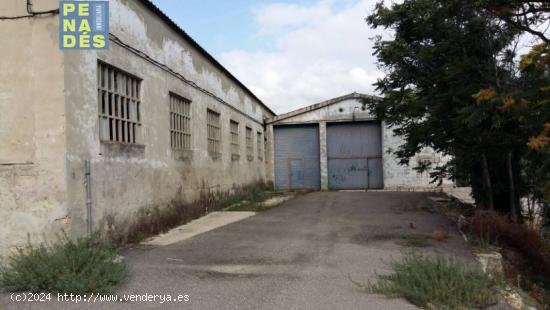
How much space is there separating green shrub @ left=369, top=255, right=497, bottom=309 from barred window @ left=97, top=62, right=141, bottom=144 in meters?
5.01

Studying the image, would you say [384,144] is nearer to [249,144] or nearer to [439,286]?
[249,144]

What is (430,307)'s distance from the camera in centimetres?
434

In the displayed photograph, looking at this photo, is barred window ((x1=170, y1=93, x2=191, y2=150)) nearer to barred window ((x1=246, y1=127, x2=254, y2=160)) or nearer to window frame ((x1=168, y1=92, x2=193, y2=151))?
window frame ((x1=168, y1=92, x2=193, y2=151))

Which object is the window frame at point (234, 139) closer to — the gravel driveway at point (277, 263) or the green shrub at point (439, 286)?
the gravel driveway at point (277, 263)

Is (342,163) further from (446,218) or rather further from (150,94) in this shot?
(150,94)

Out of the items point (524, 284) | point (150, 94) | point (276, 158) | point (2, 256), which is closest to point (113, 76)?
point (150, 94)

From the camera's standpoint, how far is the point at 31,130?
248 inches

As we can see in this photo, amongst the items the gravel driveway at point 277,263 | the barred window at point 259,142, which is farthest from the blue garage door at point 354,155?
the gravel driveway at point 277,263

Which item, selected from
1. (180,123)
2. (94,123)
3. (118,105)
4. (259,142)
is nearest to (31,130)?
(94,123)

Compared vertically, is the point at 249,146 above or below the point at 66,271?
above

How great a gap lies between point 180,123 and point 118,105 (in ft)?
9.86

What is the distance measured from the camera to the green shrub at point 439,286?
14.4 feet

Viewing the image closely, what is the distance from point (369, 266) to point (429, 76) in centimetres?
495

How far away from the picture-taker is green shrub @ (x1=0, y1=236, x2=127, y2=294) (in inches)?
188
